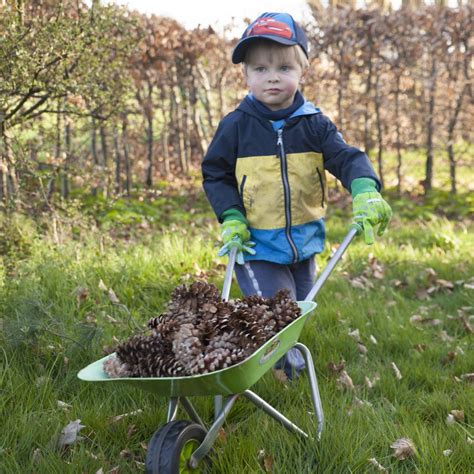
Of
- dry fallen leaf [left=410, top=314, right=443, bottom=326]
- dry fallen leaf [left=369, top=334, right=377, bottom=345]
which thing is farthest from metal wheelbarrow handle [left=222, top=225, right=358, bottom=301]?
dry fallen leaf [left=410, top=314, right=443, bottom=326]

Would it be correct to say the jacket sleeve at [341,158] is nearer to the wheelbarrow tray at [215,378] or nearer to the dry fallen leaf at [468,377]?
the wheelbarrow tray at [215,378]

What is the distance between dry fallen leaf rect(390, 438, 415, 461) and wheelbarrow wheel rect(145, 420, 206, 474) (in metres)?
0.91

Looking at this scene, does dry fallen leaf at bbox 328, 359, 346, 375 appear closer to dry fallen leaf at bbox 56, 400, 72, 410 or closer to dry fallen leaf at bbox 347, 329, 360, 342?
dry fallen leaf at bbox 347, 329, 360, 342

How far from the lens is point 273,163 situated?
3402 millimetres

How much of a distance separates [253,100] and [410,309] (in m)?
2.30

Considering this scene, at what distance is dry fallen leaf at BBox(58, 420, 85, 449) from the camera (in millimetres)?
2688

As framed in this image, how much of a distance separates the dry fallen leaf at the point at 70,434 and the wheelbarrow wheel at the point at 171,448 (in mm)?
652

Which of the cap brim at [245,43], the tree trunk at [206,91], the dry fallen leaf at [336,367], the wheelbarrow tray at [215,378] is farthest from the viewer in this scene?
the tree trunk at [206,91]

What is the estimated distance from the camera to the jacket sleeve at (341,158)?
10.4 feet

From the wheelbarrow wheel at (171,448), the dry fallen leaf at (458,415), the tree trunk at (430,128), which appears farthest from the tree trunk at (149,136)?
the wheelbarrow wheel at (171,448)

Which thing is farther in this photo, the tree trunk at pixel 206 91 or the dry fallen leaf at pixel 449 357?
the tree trunk at pixel 206 91

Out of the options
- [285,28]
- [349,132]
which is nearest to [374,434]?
[285,28]

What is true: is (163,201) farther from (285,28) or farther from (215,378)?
(215,378)

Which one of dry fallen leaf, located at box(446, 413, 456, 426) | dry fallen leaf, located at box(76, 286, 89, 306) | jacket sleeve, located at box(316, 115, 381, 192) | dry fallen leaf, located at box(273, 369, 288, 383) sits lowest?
dry fallen leaf, located at box(446, 413, 456, 426)
